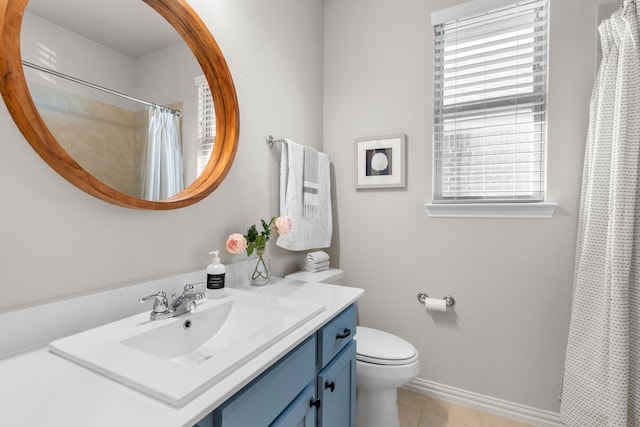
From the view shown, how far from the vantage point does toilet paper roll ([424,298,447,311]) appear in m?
1.81

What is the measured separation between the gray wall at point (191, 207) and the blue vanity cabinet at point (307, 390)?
605 millimetres

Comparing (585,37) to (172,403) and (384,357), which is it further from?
(172,403)

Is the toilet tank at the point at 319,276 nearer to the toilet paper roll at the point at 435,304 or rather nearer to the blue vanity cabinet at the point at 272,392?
the toilet paper roll at the point at 435,304

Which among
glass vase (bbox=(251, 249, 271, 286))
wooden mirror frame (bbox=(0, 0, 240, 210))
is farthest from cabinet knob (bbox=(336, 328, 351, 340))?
wooden mirror frame (bbox=(0, 0, 240, 210))

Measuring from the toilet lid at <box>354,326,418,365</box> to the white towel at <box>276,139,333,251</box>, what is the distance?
2.03 ft

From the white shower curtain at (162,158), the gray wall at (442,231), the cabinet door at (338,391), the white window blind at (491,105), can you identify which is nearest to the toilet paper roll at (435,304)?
the gray wall at (442,231)

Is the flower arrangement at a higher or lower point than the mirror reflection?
lower

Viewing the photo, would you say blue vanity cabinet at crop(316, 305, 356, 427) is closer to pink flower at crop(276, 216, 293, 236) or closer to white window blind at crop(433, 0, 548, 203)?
pink flower at crop(276, 216, 293, 236)

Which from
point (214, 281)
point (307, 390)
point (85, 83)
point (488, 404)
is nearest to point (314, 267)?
point (214, 281)

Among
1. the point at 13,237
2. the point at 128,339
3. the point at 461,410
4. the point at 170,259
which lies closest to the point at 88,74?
the point at 13,237

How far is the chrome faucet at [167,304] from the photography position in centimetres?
95

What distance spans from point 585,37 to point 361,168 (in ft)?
4.34

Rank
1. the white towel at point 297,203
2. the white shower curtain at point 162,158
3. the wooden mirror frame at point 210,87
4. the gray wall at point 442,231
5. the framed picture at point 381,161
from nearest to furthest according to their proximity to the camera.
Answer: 1. the wooden mirror frame at point 210,87
2. the white shower curtain at point 162,158
3. the gray wall at point 442,231
4. the white towel at point 297,203
5. the framed picture at point 381,161

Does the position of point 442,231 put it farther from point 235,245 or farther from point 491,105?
point 235,245
